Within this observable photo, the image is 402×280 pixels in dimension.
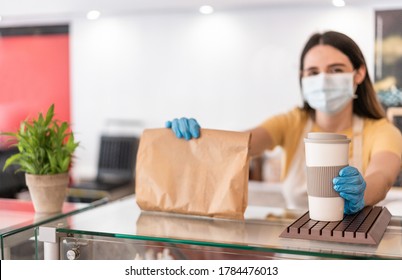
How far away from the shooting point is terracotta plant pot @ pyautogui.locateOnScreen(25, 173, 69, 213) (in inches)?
52.1

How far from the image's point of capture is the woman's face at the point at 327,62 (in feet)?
5.12

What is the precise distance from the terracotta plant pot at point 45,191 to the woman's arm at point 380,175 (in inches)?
28.3

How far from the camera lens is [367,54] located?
315 cm

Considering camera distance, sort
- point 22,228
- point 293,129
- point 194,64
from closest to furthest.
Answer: point 22,228 < point 293,129 < point 194,64

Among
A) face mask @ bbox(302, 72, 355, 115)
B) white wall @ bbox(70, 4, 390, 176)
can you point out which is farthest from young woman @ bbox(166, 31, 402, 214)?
white wall @ bbox(70, 4, 390, 176)

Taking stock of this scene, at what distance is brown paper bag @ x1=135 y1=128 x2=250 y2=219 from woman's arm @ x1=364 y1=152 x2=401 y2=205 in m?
0.30

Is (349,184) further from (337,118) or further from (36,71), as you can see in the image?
(36,71)

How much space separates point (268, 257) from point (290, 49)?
98.5 inches

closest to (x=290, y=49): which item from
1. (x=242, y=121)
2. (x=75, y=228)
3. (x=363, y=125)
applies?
(x=242, y=121)

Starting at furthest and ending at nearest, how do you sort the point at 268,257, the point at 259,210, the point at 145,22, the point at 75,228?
the point at 145,22 → the point at 259,210 → the point at 75,228 → the point at 268,257

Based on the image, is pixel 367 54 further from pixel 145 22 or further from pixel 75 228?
pixel 75 228

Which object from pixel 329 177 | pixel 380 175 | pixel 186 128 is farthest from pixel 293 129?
pixel 329 177

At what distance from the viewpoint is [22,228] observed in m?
1.17

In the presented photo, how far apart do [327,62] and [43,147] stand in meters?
0.81
